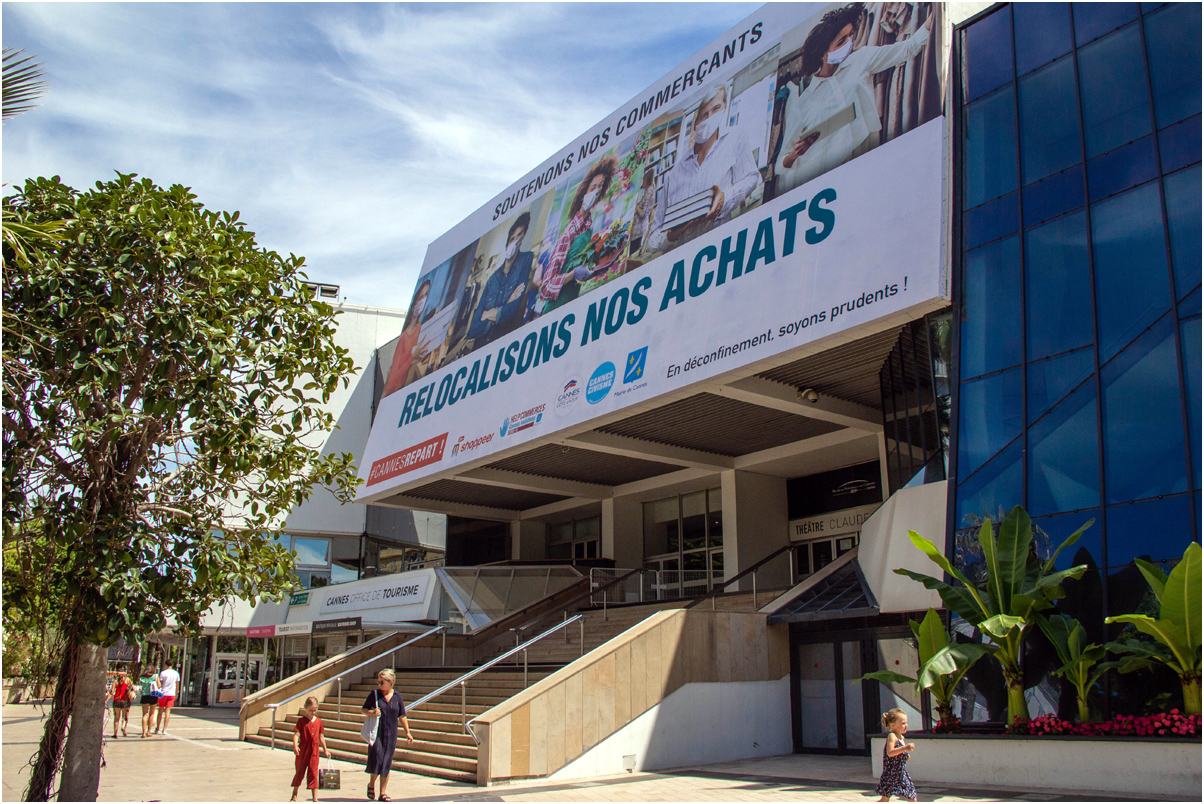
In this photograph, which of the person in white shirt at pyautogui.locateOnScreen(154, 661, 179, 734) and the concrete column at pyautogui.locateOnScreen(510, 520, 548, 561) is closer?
the person in white shirt at pyautogui.locateOnScreen(154, 661, 179, 734)

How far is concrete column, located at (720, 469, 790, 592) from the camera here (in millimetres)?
23344

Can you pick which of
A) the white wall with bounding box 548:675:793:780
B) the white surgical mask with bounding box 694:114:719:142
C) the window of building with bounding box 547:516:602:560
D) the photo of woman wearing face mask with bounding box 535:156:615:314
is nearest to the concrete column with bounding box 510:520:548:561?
the window of building with bounding box 547:516:602:560

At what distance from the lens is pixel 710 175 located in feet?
63.7

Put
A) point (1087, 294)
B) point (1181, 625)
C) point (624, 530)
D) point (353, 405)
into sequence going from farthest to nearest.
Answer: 1. point (353, 405)
2. point (624, 530)
3. point (1087, 294)
4. point (1181, 625)

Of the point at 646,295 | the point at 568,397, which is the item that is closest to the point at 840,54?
the point at 646,295

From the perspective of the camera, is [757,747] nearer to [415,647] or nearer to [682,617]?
[682,617]

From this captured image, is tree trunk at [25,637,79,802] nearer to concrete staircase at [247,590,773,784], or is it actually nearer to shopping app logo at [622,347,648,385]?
concrete staircase at [247,590,773,784]

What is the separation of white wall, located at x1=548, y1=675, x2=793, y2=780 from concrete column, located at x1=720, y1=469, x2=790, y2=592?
240 inches

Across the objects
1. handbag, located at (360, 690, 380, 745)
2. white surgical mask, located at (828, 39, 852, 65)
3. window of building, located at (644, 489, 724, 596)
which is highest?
white surgical mask, located at (828, 39, 852, 65)

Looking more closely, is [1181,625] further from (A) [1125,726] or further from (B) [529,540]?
(B) [529,540]

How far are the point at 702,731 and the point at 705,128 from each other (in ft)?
40.6

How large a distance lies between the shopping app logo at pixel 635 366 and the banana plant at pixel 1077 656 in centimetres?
903

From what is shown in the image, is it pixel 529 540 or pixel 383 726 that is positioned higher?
pixel 529 540

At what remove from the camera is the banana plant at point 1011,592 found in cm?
1155
